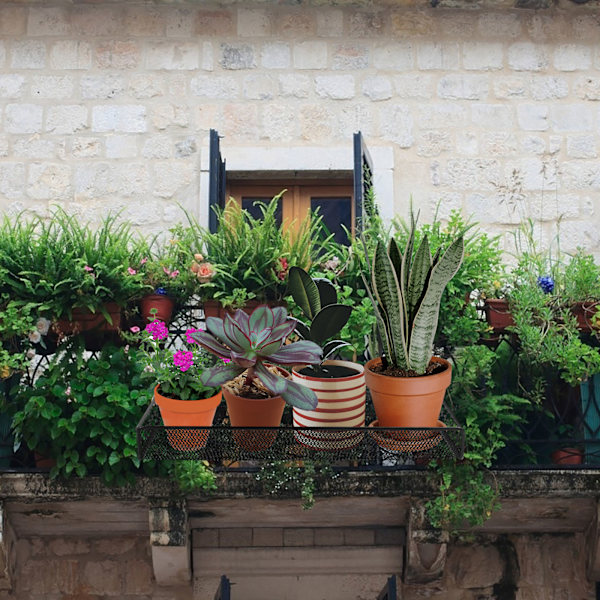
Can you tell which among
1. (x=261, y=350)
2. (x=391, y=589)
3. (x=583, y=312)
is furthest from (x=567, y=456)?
(x=261, y=350)

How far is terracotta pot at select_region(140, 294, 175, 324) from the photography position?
3.89 m

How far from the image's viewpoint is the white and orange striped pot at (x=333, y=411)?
3.19 m

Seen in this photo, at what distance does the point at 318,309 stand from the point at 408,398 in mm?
491

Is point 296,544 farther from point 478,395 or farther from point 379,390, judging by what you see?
point 379,390

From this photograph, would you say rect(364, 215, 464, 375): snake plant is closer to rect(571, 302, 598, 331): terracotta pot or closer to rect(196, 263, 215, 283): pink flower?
rect(196, 263, 215, 283): pink flower

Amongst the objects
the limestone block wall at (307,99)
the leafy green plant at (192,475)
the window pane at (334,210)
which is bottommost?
the leafy green plant at (192,475)

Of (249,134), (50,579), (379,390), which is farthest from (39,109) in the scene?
(379,390)

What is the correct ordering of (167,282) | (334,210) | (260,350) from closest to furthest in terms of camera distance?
(260,350) < (167,282) < (334,210)

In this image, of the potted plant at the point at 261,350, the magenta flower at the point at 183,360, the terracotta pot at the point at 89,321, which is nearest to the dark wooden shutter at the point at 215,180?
the terracotta pot at the point at 89,321

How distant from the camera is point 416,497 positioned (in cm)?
410

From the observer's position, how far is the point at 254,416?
3.26 meters

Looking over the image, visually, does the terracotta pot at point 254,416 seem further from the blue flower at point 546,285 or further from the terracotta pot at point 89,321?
the blue flower at point 546,285

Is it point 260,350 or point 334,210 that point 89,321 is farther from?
point 334,210

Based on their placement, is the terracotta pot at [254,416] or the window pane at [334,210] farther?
the window pane at [334,210]
